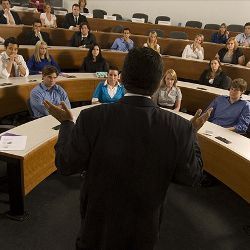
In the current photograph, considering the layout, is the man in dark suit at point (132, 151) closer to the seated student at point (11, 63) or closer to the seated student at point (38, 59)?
the seated student at point (11, 63)

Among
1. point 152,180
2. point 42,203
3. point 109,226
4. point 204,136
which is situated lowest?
point 42,203

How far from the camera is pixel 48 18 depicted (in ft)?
22.3

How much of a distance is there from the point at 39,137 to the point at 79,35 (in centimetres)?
396

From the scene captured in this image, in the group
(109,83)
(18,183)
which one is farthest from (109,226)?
(109,83)

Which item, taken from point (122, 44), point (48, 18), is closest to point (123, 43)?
point (122, 44)

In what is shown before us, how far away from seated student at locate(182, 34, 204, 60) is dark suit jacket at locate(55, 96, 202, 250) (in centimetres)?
519

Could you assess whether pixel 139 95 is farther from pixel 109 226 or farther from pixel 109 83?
pixel 109 83

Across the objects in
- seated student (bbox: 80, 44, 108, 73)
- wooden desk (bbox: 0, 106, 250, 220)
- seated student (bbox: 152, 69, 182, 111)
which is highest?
seated student (bbox: 80, 44, 108, 73)

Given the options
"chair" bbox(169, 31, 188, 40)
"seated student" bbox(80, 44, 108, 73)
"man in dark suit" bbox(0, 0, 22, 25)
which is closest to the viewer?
"seated student" bbox(80, 44, 108, 73)

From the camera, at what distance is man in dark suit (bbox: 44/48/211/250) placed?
1125mm

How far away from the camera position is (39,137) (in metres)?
2.70

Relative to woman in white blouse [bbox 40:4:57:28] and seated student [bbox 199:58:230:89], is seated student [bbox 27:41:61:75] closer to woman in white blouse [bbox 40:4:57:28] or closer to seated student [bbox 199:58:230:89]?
woman in white blouse [bbox 40:4:57:28]

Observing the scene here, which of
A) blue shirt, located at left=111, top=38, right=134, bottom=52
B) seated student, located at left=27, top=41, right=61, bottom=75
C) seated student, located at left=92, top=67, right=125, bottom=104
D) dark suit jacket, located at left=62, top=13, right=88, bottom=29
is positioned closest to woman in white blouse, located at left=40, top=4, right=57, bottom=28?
dark suit jacket, located at left=62, top=13, right=88, bottom=29

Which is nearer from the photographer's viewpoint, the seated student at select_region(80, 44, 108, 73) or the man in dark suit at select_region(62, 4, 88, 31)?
the seated student at select_region(80, 44, 108, 73)
